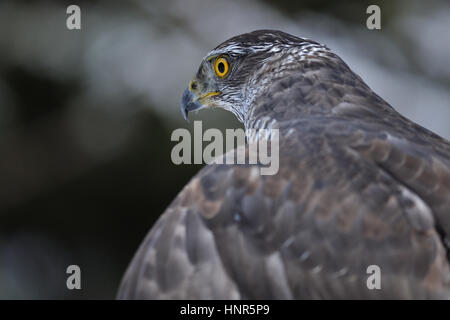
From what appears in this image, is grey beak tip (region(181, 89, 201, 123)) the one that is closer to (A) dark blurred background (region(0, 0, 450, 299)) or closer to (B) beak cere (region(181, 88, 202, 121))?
(B) beak cere (region(181, 88, 202, 121))

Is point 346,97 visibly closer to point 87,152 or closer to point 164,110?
point 164,110

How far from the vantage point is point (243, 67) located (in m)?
3.86

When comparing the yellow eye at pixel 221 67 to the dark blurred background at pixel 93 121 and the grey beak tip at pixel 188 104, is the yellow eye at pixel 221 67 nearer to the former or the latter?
the grey beak tip at pixel 188 104

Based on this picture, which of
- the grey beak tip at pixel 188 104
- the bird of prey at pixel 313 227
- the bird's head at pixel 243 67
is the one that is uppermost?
the bird's head at pixel 243 67

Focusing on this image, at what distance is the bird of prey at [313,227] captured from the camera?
87.9 inches

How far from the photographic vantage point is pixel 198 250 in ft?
7.72

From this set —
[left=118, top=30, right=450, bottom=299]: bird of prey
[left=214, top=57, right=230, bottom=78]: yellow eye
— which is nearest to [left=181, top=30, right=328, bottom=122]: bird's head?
[left=214, top=57, right=230, bottom=78]: yellow eye

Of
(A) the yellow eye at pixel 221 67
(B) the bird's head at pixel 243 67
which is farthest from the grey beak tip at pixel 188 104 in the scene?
(A) the yellow eye at pixel 221 67

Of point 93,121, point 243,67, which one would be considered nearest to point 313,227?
point 243,67

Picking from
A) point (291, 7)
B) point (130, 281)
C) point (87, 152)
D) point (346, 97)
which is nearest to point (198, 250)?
point (130, 281)

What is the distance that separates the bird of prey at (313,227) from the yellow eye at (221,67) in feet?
4.55

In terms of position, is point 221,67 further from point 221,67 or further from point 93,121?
point 93,121

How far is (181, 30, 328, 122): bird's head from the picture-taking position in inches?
142

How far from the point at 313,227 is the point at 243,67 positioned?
1786 millimetres
